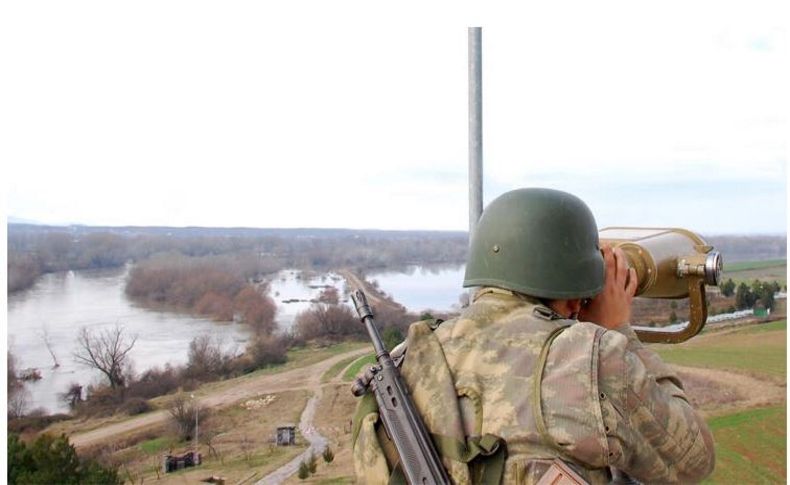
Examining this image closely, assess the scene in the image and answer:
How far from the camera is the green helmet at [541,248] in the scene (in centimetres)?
120

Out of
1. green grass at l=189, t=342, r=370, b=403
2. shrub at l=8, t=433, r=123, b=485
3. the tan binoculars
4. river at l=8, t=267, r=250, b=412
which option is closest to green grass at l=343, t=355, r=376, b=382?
green grass at l=189, t=342, r=370, b=403

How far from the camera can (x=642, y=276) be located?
57.0 inches

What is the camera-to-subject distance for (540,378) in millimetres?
1059

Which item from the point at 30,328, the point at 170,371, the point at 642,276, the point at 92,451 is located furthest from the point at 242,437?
the point at 642,276

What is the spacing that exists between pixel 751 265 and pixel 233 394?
2.28 metres

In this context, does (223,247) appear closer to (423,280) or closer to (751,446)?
(423,280)

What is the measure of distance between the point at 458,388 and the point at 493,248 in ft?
0.87

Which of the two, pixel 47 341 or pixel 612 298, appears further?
pixel 47 341

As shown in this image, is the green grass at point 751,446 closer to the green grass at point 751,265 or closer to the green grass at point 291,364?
the green grass at point 751,265

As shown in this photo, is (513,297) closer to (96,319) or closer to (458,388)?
(458,388)

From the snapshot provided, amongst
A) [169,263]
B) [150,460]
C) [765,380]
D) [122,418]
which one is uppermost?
[169,263]

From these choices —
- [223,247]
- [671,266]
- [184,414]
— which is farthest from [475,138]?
[184,414]

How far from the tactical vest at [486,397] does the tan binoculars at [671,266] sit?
1.24 ft

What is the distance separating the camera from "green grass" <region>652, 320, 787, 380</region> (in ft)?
9.62
